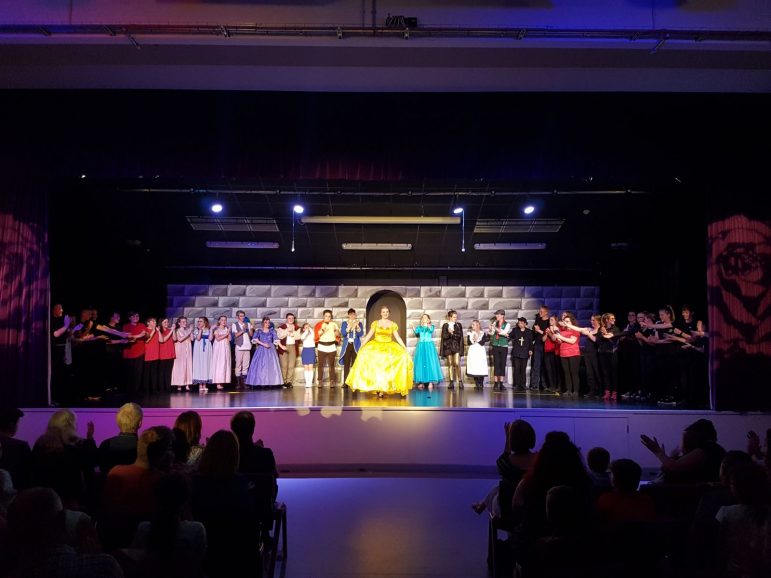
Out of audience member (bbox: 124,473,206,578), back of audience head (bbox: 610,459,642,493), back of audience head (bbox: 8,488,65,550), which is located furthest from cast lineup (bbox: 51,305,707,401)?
back of audience head (bbox: 8,488,65,550)

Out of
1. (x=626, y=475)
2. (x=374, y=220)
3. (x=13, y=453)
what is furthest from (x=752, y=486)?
(x=374, y=220)

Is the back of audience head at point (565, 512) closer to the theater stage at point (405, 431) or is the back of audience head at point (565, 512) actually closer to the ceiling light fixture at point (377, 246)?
the theater stage at point (405, 431)

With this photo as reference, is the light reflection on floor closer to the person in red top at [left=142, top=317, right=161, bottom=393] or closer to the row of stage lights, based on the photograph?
the person in red top at [left=142, top=317, right=161, bottom=393]

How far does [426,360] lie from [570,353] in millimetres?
2330

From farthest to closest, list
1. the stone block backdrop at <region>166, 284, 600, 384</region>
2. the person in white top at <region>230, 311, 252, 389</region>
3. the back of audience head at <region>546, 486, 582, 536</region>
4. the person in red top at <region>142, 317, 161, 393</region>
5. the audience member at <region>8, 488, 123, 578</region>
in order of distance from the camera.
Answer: the stone block backdrop at <region>166, 284, 600, 384</region>, the person in white top at <region>230, 311, 252, 389</region>, the person in red top at <region>142, 317, 161, 393</region>, the back of audience head at <region>546, 486, 582, 536</region>, the audience member at <region>8, 488, 123, 578</region>

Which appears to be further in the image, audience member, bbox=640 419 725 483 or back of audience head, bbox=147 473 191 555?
audience member, bbox=640 419 725 483

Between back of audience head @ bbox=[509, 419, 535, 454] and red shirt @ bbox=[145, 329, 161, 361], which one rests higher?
red shirt @ bbox=[145, 329, 161, 361]

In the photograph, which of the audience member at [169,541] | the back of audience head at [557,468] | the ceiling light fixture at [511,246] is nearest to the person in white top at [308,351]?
the ceiling light fixture at [511,246]

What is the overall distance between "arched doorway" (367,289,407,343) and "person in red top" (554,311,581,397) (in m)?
4.09

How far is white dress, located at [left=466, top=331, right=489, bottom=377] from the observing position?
11344mm

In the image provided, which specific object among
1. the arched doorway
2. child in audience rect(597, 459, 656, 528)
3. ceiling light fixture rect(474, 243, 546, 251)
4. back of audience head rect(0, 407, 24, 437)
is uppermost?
ceiling light fixture rect(474, 243, 546, 251)

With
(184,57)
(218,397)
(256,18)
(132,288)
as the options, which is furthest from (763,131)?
(132,288)

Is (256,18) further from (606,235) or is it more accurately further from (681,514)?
(606,235)

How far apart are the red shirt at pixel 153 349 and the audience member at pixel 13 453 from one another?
21.7 feet
